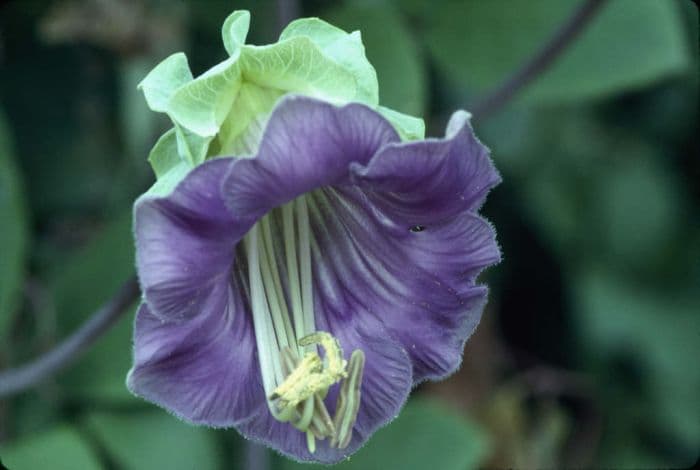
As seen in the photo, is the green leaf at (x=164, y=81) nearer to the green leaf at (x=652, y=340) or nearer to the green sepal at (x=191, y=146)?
the green sepal at (x=191, y=146)

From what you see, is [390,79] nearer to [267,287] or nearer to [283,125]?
[267,287]

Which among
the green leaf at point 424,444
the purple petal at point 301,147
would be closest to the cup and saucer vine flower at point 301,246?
the purple petal at point 301,147

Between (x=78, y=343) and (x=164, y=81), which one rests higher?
(x=164, y=81)

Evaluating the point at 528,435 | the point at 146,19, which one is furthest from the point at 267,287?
the point at 528,435

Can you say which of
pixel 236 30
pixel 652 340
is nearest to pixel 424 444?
pixel 652 340

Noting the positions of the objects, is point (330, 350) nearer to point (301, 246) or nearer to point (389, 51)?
point (301, 246)

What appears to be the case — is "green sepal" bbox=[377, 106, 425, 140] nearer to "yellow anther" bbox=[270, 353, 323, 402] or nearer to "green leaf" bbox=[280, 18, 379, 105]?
"green leaf" bbox=[280, 18, 379, 105]
